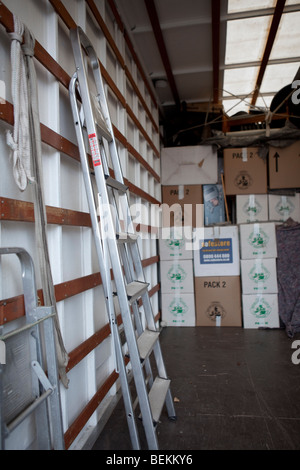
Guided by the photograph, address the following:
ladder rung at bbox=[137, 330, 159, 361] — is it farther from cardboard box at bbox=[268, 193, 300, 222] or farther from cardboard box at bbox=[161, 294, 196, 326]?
cardboard box at bbox=[268, 193, 300, 222]

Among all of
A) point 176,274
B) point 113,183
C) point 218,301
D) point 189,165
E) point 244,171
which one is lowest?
point 218,301

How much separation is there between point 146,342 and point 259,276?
2.32 meters

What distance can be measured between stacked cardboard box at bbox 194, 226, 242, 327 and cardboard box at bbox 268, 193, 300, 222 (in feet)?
1.67

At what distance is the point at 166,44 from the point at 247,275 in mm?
2491

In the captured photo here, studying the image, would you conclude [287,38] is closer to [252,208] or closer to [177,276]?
[252,208]

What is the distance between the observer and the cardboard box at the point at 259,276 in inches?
140

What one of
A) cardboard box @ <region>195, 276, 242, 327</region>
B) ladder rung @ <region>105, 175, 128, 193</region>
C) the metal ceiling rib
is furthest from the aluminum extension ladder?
cardboard box @ <region>195, 276, 242, 327</region>

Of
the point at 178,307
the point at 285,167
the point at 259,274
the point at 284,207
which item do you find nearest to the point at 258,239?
the point at 259,274

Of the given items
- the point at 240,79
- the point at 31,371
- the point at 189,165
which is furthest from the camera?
the point at 189,165

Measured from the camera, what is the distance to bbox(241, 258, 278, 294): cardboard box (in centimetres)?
356

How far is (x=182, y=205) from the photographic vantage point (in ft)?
13.1

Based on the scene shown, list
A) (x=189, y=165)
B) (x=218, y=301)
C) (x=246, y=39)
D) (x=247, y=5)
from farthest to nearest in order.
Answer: (x=189, y=165) < (x=218, y=301) < (x=246, y=39) < (x=247, y=5)

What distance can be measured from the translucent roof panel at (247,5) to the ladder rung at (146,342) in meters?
2.56
